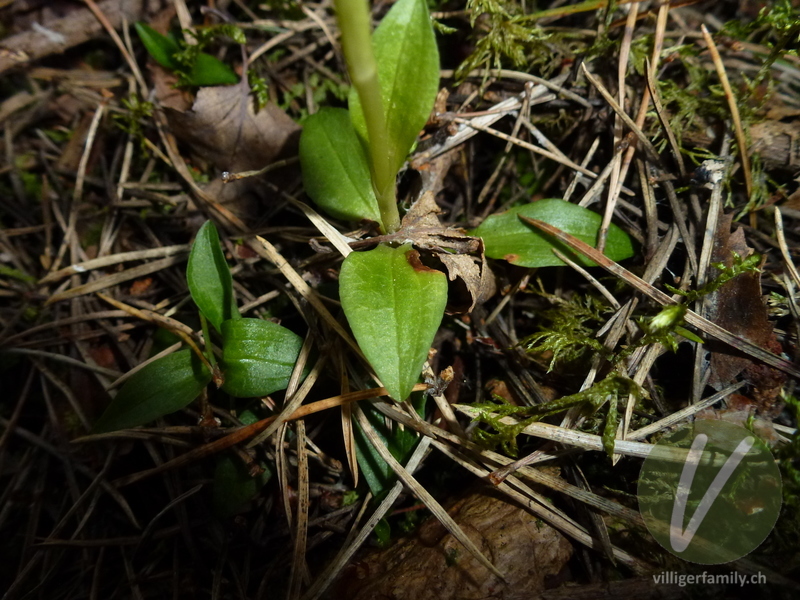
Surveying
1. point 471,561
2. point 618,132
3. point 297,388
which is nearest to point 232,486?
point 297,388

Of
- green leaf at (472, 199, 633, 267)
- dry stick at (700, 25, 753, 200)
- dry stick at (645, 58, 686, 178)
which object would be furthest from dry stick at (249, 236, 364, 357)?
dry stick at (700, 25, 753, 200)

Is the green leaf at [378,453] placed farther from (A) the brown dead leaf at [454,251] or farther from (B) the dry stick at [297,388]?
(A) the brown dead leaf at [454,251]

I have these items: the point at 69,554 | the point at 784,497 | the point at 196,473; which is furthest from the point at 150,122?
→ the point at 784,497

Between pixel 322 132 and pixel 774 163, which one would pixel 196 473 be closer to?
pixel 322 132

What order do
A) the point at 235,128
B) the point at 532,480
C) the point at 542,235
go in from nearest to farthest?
the point at 532,480 → the point at 542,235 → the point at 235,128

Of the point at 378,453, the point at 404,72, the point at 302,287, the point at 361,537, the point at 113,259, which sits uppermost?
the point at 404,72

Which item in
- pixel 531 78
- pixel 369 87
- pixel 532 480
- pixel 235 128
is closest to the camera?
pixel 369 87

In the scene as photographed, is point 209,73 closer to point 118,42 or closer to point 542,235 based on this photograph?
point 118,42
